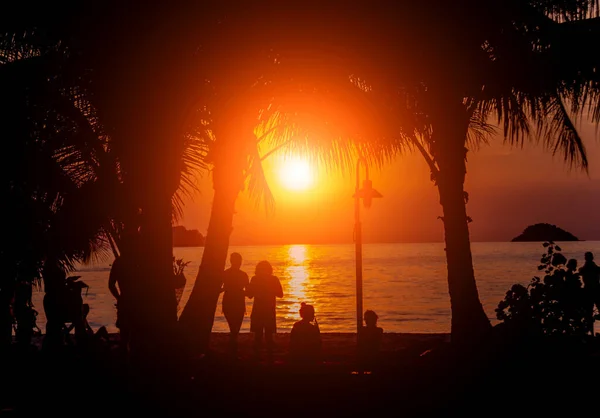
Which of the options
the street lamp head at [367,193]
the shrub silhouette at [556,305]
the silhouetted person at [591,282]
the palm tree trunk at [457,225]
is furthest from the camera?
the street lamp head at [367,193]

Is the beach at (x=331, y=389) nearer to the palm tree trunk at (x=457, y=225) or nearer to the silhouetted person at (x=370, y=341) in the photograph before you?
the silhouetted person at (x=370, y=341)

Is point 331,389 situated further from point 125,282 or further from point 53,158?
point 53,158

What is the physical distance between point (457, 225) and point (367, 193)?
2.45 metres

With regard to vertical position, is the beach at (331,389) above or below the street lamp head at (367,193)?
below

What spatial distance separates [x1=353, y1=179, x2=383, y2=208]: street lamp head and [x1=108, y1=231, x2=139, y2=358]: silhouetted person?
13.7 feet

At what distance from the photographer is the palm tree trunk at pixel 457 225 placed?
10.6 metres

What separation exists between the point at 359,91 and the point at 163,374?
4.52 m

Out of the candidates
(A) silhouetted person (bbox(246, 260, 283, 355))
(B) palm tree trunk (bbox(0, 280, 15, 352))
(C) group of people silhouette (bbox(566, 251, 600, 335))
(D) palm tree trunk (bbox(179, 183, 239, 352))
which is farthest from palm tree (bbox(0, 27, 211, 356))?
(C) group of people silhouette (bbox(566, 251, 600, 335))

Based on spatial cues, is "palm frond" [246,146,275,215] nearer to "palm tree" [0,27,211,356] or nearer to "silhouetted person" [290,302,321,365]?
"palm tree" [0,27,211,356]

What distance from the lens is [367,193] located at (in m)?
12.9

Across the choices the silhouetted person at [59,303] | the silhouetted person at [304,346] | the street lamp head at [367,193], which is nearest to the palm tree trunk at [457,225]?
the street lamp head at [367,193]

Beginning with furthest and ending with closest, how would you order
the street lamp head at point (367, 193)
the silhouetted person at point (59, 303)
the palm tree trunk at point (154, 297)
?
the street lamp head at point (367, 193), the silhouetted person at point (59, 303), the palm tree trunk at point (154, 297)

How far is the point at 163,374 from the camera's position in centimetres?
739

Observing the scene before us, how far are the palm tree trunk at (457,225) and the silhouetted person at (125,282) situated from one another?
419 cm
